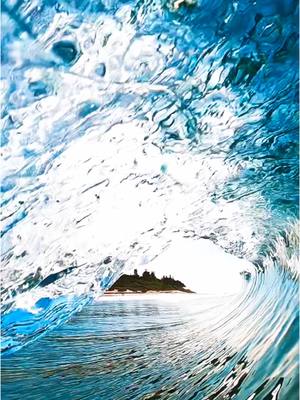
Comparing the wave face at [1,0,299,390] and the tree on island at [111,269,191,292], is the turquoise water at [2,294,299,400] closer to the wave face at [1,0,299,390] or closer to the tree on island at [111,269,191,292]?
the wave face at [1,0,299,390]

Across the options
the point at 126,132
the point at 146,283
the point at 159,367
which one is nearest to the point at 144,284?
the point at 146,283

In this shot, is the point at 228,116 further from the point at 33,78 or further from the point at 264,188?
the point at 264,188

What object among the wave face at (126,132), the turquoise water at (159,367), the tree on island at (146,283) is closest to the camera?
the wave face at (126,132)

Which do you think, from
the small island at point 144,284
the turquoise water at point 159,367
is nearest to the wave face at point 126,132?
the turquoise water at point 159,367

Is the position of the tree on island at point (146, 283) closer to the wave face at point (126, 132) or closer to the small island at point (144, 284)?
the small island at point (144, 284)

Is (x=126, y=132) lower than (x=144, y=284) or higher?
higher

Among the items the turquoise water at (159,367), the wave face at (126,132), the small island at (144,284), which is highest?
the wave face at (126,132)

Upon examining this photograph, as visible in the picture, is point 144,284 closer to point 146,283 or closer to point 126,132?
point 146,283

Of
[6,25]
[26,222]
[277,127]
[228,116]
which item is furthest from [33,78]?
[277,127]
